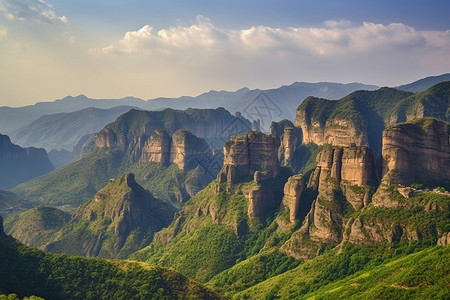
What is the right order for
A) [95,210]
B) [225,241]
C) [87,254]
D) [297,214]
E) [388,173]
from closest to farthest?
[388,173], [297,214], [225,241], [87,254], [95,210]

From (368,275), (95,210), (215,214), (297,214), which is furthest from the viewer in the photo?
(95,210)

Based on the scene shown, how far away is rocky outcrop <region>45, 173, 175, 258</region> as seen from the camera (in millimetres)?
169125

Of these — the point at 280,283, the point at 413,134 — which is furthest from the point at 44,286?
the point at 413,134

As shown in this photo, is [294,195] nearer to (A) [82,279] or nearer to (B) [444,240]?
(B) [444,240]

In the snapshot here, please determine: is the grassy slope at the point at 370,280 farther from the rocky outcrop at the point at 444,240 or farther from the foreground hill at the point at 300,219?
the rocky outcrop at the point at 444,240

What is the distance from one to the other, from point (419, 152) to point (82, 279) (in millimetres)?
80601

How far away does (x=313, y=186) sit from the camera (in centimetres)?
12075

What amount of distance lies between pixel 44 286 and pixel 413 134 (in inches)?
3442

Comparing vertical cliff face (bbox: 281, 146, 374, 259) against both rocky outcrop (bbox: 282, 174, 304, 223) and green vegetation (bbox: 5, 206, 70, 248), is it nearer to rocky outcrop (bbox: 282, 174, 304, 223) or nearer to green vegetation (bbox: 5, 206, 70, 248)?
rocky outcrop (bbox: 282, 174, 304, 223)

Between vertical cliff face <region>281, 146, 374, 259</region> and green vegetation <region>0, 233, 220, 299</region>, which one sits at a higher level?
vertical cliff face <region>281, 146, 374, 259</region>

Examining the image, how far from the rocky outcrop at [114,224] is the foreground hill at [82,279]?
78.8 m

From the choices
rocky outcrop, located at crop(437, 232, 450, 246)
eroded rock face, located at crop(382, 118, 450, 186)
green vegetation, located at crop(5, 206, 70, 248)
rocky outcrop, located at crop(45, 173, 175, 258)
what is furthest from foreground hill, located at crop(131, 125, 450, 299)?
green vegetation, located at crop(5, 206, 70, 248)

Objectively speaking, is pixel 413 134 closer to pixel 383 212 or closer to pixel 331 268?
pixel 383 212

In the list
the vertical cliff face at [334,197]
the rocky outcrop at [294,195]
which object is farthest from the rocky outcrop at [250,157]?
the vertical cliff face at [334,197]
